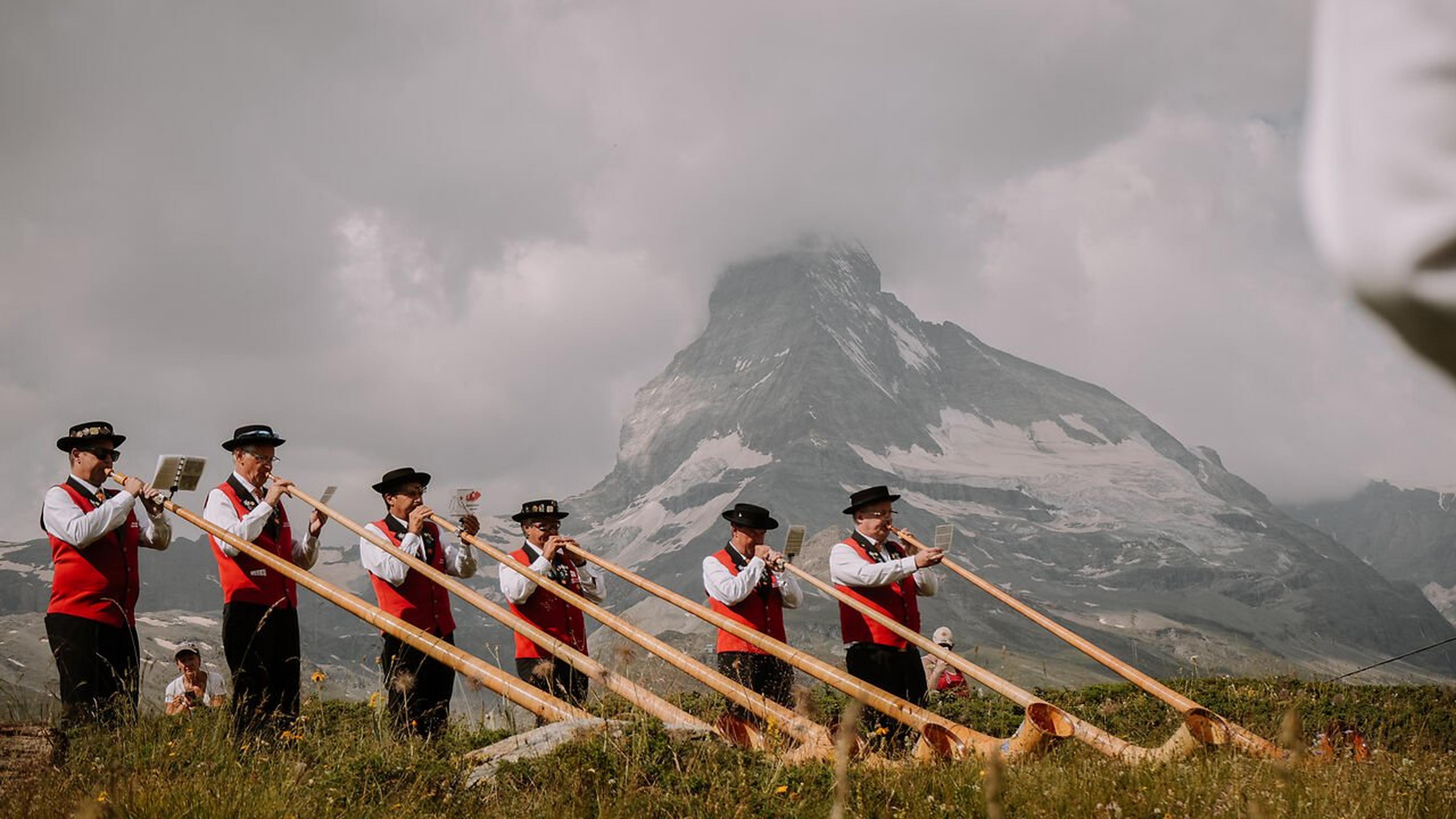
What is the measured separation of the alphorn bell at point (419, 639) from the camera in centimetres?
658

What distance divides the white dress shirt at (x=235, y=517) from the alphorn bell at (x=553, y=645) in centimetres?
33

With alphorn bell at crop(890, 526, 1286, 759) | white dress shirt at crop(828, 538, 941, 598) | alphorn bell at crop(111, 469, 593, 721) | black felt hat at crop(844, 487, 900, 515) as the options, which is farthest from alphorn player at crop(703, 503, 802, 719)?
alphorn bell at crop(111, 469, 593, 721)

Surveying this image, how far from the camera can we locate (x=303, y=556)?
8.77 metres

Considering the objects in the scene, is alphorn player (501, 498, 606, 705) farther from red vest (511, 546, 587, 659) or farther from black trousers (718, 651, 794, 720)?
black trousers (718, 651, 794, 720)

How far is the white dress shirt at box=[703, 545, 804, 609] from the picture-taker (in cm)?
929

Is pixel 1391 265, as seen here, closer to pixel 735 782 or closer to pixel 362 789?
pixel 735 782

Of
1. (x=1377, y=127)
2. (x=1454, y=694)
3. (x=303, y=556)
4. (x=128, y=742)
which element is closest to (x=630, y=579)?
(x=303, y=556)

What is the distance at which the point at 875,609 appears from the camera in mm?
9109

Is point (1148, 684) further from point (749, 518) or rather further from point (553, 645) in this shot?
point (553, 645)

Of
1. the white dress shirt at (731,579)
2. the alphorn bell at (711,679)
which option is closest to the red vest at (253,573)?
the alphorn bell at (711,679)

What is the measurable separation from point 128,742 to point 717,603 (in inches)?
183

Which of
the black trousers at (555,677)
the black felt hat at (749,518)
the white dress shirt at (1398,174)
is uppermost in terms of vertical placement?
the black felt hat at (749,518)

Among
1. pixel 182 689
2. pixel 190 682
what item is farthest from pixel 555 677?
pixel 182 689

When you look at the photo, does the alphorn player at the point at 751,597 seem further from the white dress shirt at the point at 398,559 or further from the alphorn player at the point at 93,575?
the alphorn player at the point at 93,575
